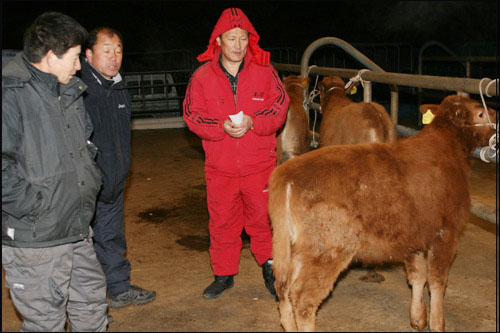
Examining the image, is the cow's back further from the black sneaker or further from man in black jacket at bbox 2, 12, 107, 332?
man in black jacket at bbox 2, 12, 107, 332

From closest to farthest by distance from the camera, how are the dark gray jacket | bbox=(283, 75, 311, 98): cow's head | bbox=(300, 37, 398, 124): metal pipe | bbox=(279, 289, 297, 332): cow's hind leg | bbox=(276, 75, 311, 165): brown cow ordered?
1. the dark gray jacket
2. bbox=(279, 289, 297, 332): cow's hind leg
3. bbox=(300, 37, 398, 124): metal pipe
4. bbox=(276, 75, 311, 165): brown cow
5. bbox=(283, 75, 311, 98): cow's head

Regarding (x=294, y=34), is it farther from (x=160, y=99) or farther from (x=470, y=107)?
(x=470, y=107)

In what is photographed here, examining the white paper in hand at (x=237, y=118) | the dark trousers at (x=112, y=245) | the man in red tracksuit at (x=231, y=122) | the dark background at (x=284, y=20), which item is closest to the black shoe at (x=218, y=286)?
the man in red tracksuit at (x=231, y=122)

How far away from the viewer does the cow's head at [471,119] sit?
3736mm

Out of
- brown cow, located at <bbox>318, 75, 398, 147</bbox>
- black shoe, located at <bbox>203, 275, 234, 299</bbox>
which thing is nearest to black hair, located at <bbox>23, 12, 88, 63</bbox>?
black shoe, located at <bbox>203, 275, 234, 299</bbox>

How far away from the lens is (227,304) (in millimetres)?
4355

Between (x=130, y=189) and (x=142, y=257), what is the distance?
2.76 metres

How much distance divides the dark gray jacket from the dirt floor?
1.39 m

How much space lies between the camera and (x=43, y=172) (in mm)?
2945

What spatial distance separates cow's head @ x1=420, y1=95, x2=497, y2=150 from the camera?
147 inches

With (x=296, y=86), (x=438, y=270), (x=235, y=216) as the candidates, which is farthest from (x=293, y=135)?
(x=438, y=270)

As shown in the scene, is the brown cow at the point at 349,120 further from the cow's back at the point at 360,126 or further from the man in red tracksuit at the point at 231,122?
the man in red tracksuit at the point at 231,122

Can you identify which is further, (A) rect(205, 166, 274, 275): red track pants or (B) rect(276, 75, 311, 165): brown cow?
(B) rect(276, 75, 311, 165): brown cow

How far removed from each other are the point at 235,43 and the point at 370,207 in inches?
69.7
